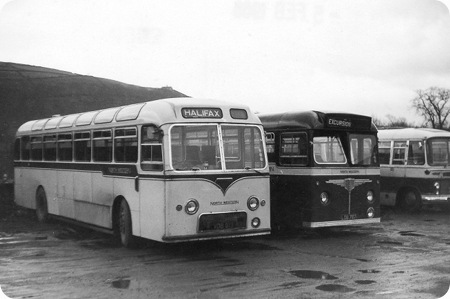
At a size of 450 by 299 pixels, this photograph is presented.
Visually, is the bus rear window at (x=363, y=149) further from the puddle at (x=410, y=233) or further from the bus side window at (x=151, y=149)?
the bus side window at (x=151, y=149)

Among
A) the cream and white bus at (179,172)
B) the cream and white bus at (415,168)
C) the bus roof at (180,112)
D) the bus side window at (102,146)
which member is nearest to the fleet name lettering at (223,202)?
the cream and white bus at (179,172)

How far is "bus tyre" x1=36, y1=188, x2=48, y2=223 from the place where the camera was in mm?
16328

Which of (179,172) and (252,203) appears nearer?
(179,172)

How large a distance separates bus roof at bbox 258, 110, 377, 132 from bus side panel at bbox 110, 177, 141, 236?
3.97 metres

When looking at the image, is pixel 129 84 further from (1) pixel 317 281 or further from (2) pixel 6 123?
(1) pixel 317 281

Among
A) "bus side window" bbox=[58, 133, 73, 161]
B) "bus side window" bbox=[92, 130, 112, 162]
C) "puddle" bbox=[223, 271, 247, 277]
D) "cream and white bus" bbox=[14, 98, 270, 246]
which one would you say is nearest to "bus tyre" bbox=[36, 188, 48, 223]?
"bus side window" bbox=[58, 133, 73, 161]

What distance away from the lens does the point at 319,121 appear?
12898 millimetres

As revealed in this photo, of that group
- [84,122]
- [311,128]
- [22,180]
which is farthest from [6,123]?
[311,128]

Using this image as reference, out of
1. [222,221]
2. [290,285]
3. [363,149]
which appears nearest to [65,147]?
[222,221]

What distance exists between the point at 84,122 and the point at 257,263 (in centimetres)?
595

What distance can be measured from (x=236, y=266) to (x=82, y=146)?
226 inches

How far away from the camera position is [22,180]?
17.9m

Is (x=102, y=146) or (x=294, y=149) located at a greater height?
(x=102, y=146)

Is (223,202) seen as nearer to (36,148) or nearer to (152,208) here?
(152,208)
